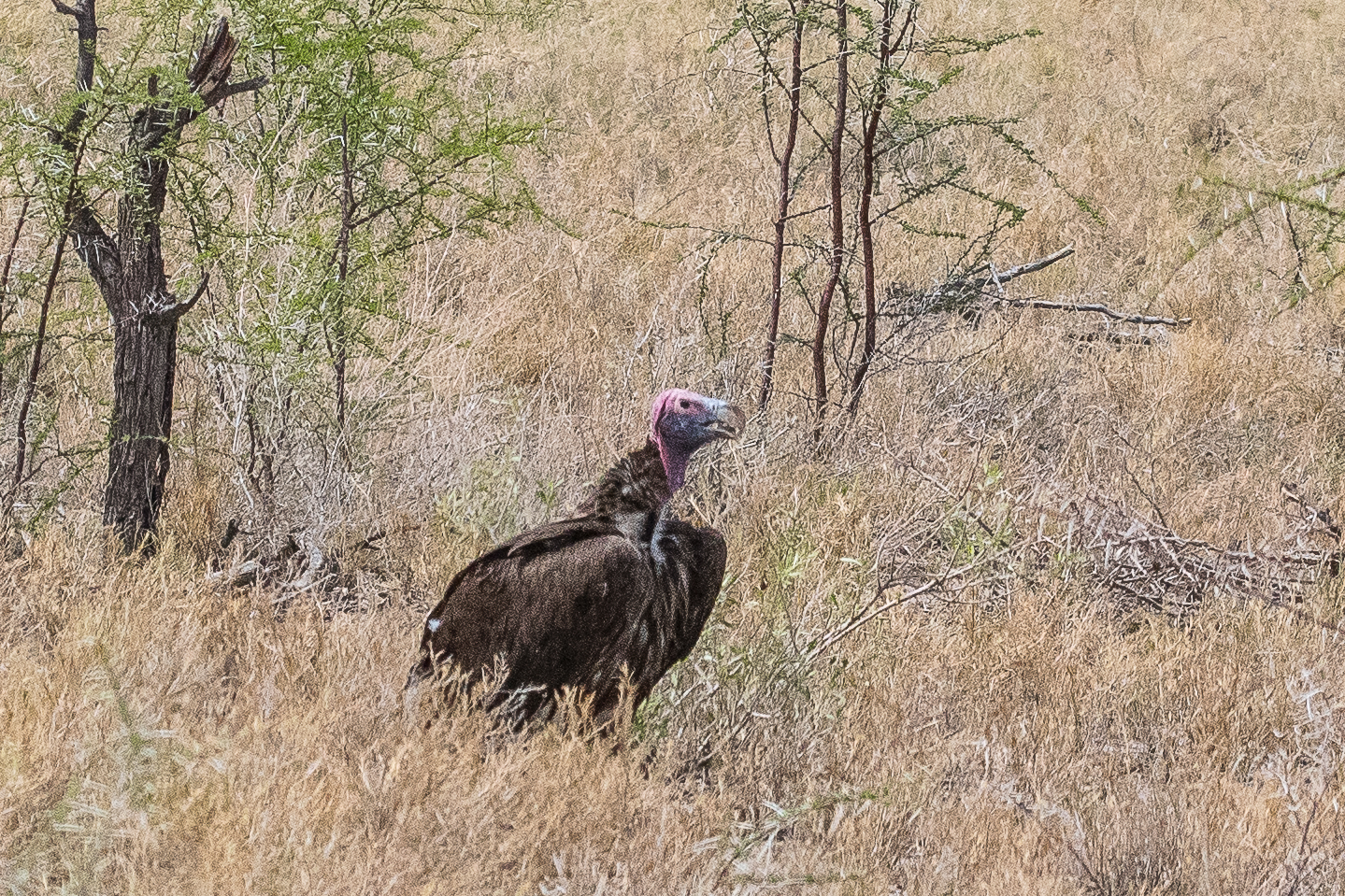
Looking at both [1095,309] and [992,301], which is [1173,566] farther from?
[992,301]

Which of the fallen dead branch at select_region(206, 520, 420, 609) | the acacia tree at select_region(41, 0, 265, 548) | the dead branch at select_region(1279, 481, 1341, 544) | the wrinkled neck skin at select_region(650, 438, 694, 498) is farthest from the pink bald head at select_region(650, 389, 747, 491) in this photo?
the dead branch at select_region(1279, 481, 1341, 544)

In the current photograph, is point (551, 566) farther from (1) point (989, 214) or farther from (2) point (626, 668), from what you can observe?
(1) point (989, 214)

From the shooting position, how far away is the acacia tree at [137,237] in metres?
3.91

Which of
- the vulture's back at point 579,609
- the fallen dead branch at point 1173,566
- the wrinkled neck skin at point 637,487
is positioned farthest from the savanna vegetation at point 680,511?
the wrinkled neck skin at point 637,487

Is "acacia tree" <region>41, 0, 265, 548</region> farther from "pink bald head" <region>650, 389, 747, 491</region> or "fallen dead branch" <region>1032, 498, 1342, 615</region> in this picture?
"fallen dead branch" <region>1032, 498, 1342, 615</region>

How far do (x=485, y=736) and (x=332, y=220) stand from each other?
3561mm

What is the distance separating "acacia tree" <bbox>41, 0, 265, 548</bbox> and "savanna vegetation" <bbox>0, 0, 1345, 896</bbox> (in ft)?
0.14

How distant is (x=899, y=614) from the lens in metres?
4.27

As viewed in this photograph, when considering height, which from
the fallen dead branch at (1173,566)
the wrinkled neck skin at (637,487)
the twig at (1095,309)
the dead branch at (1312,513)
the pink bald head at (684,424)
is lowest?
the fallen dead branch at (1173,566)

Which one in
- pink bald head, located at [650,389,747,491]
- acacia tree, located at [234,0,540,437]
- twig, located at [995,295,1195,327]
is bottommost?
pink bald head, located at [650,389,747,491]

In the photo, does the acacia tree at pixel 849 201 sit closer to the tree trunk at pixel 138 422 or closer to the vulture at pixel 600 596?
the vulture at pixel 600 596

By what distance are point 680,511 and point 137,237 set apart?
2104 millimetres

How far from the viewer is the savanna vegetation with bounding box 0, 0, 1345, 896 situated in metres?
2.64

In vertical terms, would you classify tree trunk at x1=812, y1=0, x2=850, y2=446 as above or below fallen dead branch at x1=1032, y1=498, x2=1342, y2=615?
above
